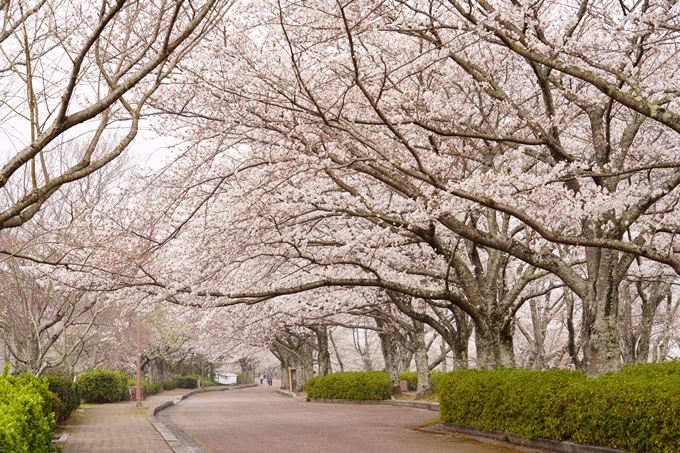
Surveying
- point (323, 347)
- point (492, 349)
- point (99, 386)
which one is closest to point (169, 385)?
point (323, 347)

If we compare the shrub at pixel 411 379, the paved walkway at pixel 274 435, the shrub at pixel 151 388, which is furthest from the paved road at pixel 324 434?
the shrub at pixel 151 388

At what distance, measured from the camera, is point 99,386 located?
3195 cm

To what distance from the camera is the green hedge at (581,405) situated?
28.0ft

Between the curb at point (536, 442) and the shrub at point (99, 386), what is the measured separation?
847 inches

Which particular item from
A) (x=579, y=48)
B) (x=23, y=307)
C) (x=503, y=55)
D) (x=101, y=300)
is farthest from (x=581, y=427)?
(x=101, y=300)

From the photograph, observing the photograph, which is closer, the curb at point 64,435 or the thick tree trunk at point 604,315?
the thick tree trunk at point 604,315

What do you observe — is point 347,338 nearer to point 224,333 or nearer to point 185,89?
point 224,333

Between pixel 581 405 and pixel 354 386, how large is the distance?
2045 cm

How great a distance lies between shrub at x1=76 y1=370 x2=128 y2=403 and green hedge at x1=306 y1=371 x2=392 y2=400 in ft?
31.3

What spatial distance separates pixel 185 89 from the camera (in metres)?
12.6

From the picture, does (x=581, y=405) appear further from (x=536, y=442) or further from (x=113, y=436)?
(x=113, y=436)

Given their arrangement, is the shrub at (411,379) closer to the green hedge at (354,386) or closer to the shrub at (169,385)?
the green hedge at (354,386)

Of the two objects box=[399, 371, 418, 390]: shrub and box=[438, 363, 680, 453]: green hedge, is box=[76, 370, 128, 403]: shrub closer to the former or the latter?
box=[399, 371, 418, 390]: shrub

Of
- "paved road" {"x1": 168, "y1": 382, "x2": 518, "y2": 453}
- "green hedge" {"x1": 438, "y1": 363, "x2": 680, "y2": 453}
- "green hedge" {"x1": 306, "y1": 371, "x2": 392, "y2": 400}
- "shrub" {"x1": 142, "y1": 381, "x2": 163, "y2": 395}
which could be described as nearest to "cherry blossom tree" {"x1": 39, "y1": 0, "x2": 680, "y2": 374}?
"green hedge" {"x1": 438, "y1": 363, "x2": 680, "y2": 453}
